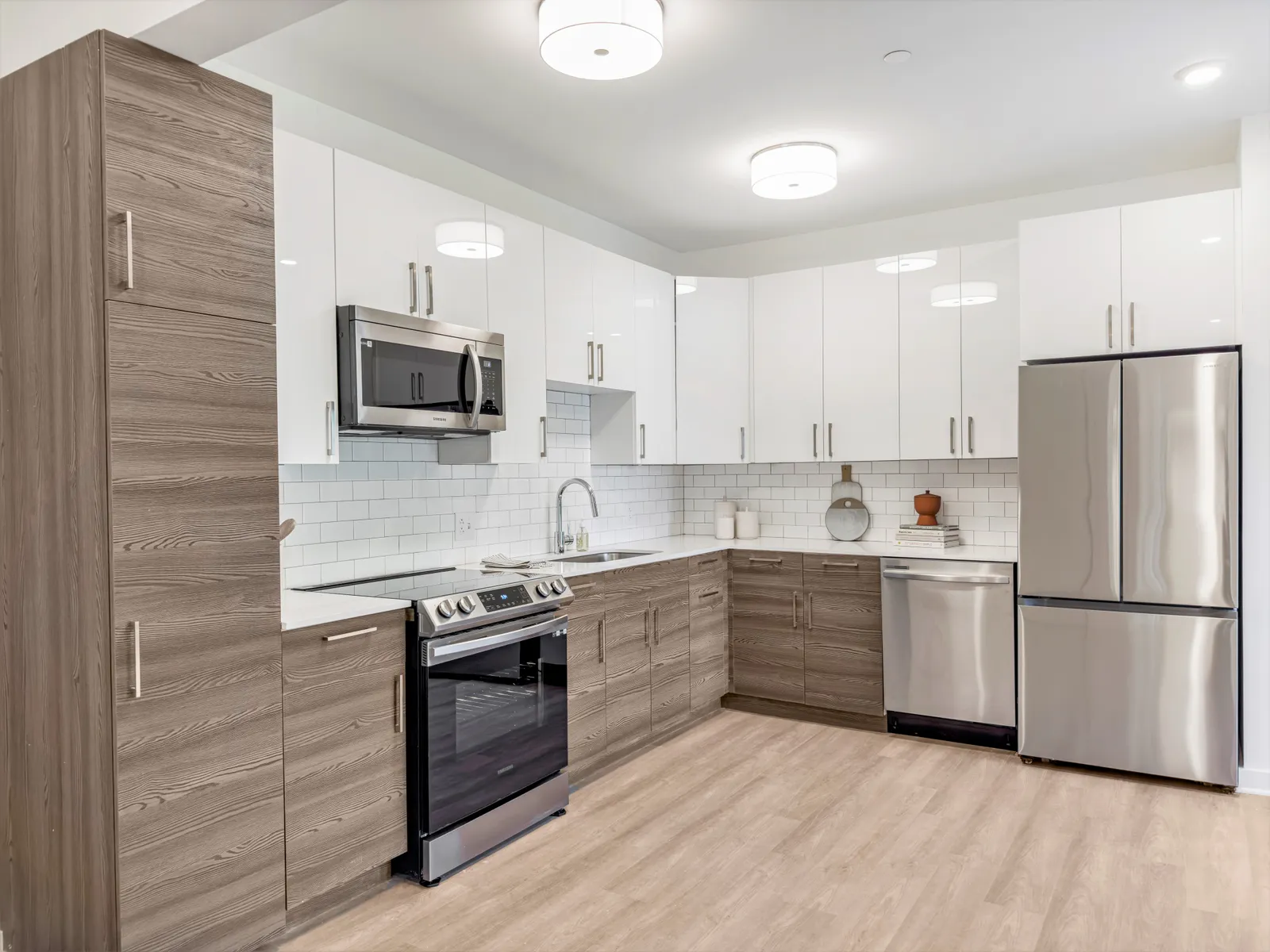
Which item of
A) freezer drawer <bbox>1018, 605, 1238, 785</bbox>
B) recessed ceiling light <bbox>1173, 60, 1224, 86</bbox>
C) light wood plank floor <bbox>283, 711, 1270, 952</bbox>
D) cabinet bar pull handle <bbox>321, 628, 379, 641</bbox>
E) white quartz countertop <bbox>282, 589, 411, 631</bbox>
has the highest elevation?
recessed ceiling light <bbox>1173, 60, 1224, 86</bbox>

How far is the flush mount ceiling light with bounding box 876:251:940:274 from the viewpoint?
450 cm

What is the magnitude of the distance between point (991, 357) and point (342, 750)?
11.5 feet

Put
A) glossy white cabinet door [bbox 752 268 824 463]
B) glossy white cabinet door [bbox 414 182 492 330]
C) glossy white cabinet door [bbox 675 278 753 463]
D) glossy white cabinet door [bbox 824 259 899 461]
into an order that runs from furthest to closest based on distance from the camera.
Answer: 1. glossy white cabinet door [bbox 675 278 753 463]
2. glossy white cabinet door [bbox 752 268 824 463]
3. glossy white cabinet door [bbox 824 259 899 461]
4. glossy white cabinet door [bbox 414 182 492 330]

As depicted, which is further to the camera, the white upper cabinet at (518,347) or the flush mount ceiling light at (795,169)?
the flush mount ceiling light at (795,169)

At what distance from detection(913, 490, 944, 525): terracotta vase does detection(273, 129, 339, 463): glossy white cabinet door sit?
317 cm

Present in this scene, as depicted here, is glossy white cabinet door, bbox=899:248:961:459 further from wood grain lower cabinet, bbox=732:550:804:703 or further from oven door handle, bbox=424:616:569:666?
oven door handle, bbox=424:616:569:666

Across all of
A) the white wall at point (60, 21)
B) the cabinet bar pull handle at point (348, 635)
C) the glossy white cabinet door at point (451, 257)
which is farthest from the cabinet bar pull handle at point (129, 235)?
the glossy white cabinet door at point (451, 257)

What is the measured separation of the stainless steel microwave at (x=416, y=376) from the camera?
291cm

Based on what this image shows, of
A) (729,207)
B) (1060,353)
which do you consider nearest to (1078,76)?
(1060,353)

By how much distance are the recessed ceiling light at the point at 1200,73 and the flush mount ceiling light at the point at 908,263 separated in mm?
1410

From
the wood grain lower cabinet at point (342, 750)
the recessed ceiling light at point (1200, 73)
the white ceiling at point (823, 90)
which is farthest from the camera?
the recessed ceiling light at point (1200, 73)

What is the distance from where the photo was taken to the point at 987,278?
172 inches

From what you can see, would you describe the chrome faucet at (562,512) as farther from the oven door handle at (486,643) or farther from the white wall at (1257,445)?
the white wall at (1257,445)

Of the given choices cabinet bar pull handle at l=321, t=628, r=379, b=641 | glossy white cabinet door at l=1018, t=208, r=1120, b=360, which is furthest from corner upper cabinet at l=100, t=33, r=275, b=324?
glossy white cabinet door at l=1018, t=208, r=1120, b=360
